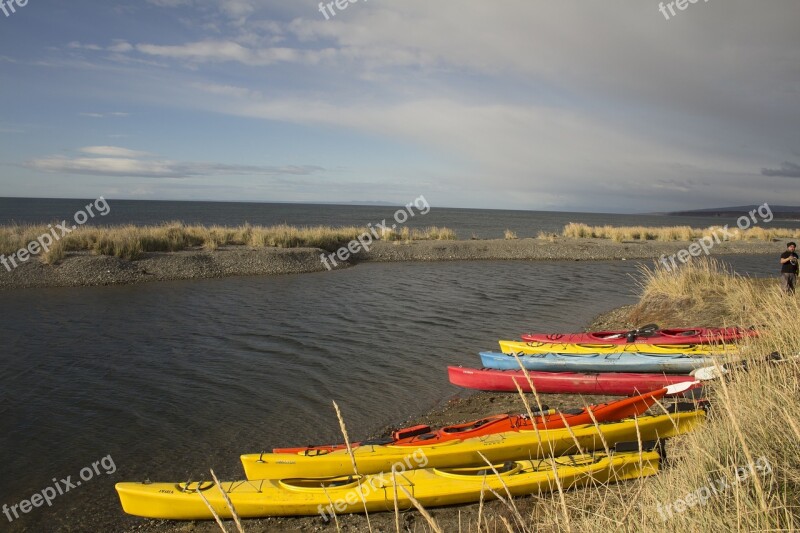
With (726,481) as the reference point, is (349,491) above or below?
below

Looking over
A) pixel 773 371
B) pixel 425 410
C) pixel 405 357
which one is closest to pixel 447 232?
pixel 405 357

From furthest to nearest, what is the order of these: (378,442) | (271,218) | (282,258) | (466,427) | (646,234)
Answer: (271,218), (646,234), (282,258), (466,427), (378,442)

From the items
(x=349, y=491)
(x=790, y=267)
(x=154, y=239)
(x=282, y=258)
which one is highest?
(x=154, y=239)

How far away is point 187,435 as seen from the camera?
7477mm

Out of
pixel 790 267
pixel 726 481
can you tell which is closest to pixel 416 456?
pixel 726 481

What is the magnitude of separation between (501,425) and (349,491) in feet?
6.90

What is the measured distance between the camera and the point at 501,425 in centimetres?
631

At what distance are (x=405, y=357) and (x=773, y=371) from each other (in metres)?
7.00

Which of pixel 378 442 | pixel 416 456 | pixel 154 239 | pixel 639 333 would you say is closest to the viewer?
pixel 416 456

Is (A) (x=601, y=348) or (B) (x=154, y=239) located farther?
(B) (x=154, y=239)

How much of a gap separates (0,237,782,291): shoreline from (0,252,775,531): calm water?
1.13 meters

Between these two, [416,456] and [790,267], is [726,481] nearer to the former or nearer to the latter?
[416,456]

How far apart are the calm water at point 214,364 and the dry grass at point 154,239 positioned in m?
3.27

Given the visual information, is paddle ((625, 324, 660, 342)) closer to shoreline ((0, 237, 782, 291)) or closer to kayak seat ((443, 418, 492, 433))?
kayak seat ((443, 418, 492, 433))
